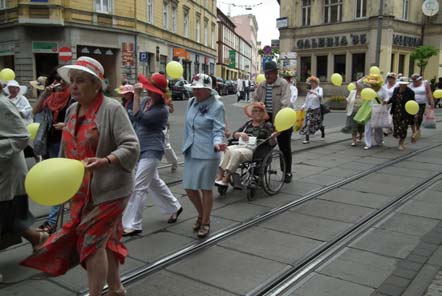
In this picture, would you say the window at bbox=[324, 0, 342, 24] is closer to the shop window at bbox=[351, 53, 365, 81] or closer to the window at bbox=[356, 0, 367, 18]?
the window at bbox=[356, 0, 367, 18]

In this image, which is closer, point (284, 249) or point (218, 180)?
point (284, 249)

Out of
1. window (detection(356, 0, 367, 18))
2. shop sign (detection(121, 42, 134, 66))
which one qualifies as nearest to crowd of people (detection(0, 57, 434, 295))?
shop sign (detection(121, 42, 134, 66))

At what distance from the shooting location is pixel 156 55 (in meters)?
38.7

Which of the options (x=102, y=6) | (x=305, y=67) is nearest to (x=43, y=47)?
(x=102, y=6)

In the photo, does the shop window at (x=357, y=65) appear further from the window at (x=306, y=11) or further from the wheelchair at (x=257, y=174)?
the wheelchair at (x=257, y=174)

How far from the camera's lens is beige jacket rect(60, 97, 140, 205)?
3039 millimetres

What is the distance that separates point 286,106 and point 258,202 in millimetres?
1648

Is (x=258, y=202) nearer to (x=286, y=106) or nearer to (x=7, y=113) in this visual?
(x=286, y=106)

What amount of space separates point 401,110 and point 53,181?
34.1ft

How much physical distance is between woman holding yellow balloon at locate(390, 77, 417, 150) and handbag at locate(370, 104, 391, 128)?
24cm

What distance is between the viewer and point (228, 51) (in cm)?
7994

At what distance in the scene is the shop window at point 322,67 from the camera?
127 feet

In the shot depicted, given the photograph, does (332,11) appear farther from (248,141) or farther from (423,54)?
(248,141)

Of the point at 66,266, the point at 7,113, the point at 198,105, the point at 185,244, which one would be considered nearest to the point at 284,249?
the point at 185,244
